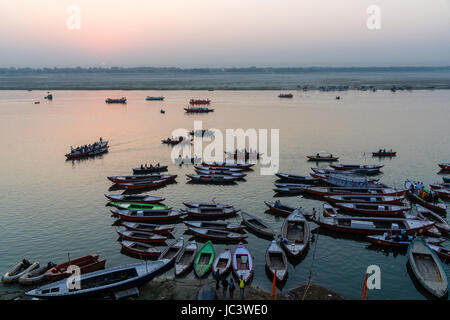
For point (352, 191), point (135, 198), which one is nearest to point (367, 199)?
point (352, 191)

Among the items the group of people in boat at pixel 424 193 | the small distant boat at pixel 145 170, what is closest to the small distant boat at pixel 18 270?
the small distant boat at pixel 145 170

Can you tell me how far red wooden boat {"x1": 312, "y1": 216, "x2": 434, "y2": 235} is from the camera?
34.0 m

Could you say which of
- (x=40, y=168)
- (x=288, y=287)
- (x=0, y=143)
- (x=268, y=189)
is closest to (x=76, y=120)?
(x=0, y=143)

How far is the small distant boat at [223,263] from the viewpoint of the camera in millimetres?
27709

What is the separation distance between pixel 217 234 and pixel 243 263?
262 inches

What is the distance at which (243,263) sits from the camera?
2847cm

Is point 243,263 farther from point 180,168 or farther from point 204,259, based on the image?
point 180,168

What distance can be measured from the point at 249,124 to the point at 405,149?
1791 inches

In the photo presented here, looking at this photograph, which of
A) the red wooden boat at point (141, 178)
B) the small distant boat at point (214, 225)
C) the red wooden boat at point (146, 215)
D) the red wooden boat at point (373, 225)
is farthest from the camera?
the red wooden boat at point (141, 178)

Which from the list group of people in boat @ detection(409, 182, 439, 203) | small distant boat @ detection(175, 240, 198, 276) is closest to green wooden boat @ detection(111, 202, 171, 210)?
small distant boat @ detection(175, 240, 198, 276)

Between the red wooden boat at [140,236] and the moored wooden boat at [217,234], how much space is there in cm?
342

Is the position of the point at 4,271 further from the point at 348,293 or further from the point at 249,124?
the point at 249,124

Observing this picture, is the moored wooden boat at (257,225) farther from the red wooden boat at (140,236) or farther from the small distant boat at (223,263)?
the red wooden boat at (140,236)
